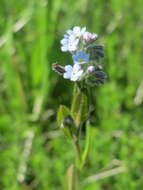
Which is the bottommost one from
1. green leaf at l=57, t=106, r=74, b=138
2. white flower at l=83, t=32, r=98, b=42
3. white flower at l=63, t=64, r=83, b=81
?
green leaf at l=57, t=106, r=74, b=138

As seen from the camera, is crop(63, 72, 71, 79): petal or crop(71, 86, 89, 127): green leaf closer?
crop(63, 72, 71, 79): petal

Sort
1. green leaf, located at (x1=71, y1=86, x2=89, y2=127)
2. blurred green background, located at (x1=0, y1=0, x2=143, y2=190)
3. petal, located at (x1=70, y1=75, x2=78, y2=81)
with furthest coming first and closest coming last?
1. blurred green background, located at (x1=0, y1=0, x2=143, y2=190)
2. green leaf, located at (x1=71, y1=86, x2=89, y2=127)
3. petal, located at (x1=70, y1=75, x2=78, y2=81)

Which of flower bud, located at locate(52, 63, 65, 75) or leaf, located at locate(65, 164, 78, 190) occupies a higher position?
flower bud, located at locate(52, 63, 65, 75)

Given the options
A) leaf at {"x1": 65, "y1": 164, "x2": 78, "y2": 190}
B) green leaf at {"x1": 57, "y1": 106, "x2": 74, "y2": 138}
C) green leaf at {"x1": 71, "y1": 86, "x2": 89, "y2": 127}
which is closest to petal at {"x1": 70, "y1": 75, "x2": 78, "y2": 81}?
green leaf at {"x1": 71, "y1": 86, "x2": 89, "y2": 127}

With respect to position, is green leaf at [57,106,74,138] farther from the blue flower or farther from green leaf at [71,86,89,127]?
the blue flower

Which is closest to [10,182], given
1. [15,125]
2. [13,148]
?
[13,148]

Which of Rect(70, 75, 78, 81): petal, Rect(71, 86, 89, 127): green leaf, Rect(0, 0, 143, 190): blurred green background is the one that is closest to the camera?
Rect(70, 75, 78, 81): petal

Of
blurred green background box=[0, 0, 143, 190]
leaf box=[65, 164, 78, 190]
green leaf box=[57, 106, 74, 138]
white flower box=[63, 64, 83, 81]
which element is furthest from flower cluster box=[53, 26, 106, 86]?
blurred green background box=[0, 0, 143, 190]
